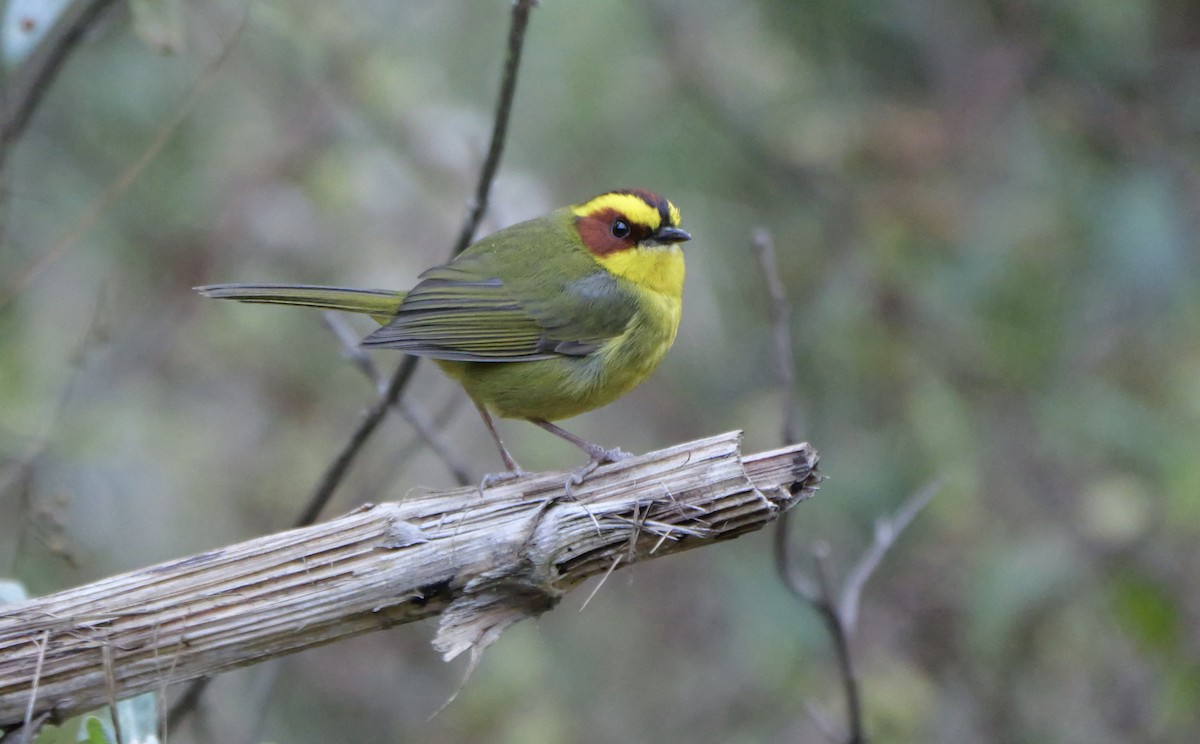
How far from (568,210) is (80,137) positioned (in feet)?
9.12

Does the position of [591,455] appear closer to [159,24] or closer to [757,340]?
[159,24]

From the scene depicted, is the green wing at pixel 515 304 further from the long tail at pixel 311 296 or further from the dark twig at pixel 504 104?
the dark twig at pixel 504 104

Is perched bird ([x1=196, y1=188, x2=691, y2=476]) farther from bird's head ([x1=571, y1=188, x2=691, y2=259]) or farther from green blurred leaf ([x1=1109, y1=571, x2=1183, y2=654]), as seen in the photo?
green blurred leaf ([x1=1109, y1=571, x2=1183, y2=654])

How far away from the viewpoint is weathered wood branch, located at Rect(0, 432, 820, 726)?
254 centimetres

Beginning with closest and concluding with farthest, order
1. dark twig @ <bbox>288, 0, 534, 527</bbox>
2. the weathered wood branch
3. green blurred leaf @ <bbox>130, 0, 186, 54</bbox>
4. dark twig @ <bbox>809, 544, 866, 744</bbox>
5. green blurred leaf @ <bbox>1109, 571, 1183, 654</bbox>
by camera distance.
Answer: the weathered wood branch → dark twig @ <bbox>288, 0, 534, 527</bbox> → dark twig @ <bbox>809, 544, 866, 744</bbox> → green blurred leaf @ <bbox>130, 0, 186, 54</bbox> → green blurred leaf @ <bbox>1109, 571, 1183, 654</bbox>

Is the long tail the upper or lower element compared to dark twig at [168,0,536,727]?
upper

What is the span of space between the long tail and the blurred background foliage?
53cm

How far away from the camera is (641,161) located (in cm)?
741

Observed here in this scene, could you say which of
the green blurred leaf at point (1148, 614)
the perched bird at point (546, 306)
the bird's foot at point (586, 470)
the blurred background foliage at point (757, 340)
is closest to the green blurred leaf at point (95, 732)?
the bird's foot at point (586, 470)

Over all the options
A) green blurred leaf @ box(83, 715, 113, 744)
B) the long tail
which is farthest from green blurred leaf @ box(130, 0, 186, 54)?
green blurred leaf @ box(83, 715, 113, 744)

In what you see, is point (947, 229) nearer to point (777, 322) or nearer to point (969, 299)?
point (969, 299)

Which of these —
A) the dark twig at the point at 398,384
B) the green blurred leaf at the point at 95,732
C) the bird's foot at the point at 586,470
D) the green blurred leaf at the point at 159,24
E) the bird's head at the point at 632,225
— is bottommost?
the green blurred leaf at the point at 95,732

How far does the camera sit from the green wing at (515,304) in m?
3.88

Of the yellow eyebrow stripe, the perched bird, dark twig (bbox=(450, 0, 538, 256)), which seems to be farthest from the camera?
the yellow eyebrow stripe
